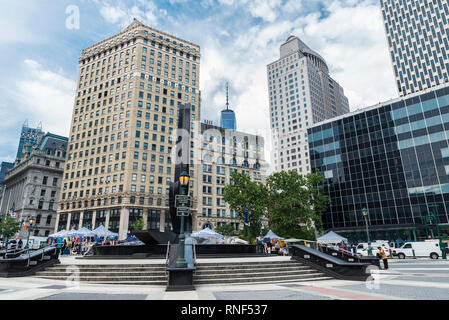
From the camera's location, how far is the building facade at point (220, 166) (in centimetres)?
7825

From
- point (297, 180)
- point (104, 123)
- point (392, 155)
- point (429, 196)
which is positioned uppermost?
point (104, 123)

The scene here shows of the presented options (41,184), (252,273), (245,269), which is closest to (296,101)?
(41,184)

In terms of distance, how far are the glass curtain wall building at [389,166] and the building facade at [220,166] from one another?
2543 cm

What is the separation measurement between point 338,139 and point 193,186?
3926cm

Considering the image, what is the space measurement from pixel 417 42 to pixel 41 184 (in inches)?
5319

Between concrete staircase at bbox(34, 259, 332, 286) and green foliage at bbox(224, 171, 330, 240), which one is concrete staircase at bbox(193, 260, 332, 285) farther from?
green foliage at bbox(224, 171, 330, 240)

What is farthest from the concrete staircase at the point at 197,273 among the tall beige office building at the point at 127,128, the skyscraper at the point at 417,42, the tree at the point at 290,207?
the skyscraper at the point at 417,42

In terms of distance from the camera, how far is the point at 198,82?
3290 inches

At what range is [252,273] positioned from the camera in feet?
46.3

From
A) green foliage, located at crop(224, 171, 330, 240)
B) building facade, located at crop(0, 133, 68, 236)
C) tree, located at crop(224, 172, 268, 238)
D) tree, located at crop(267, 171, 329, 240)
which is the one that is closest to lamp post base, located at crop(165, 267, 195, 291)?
green foliage, located at crop(224, 171, 330, 240)

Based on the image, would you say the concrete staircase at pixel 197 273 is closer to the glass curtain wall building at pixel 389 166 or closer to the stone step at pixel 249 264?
the stone step at pixel 249 264

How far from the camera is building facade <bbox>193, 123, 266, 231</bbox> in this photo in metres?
78.2

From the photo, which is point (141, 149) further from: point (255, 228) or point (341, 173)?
point (341, 173)
